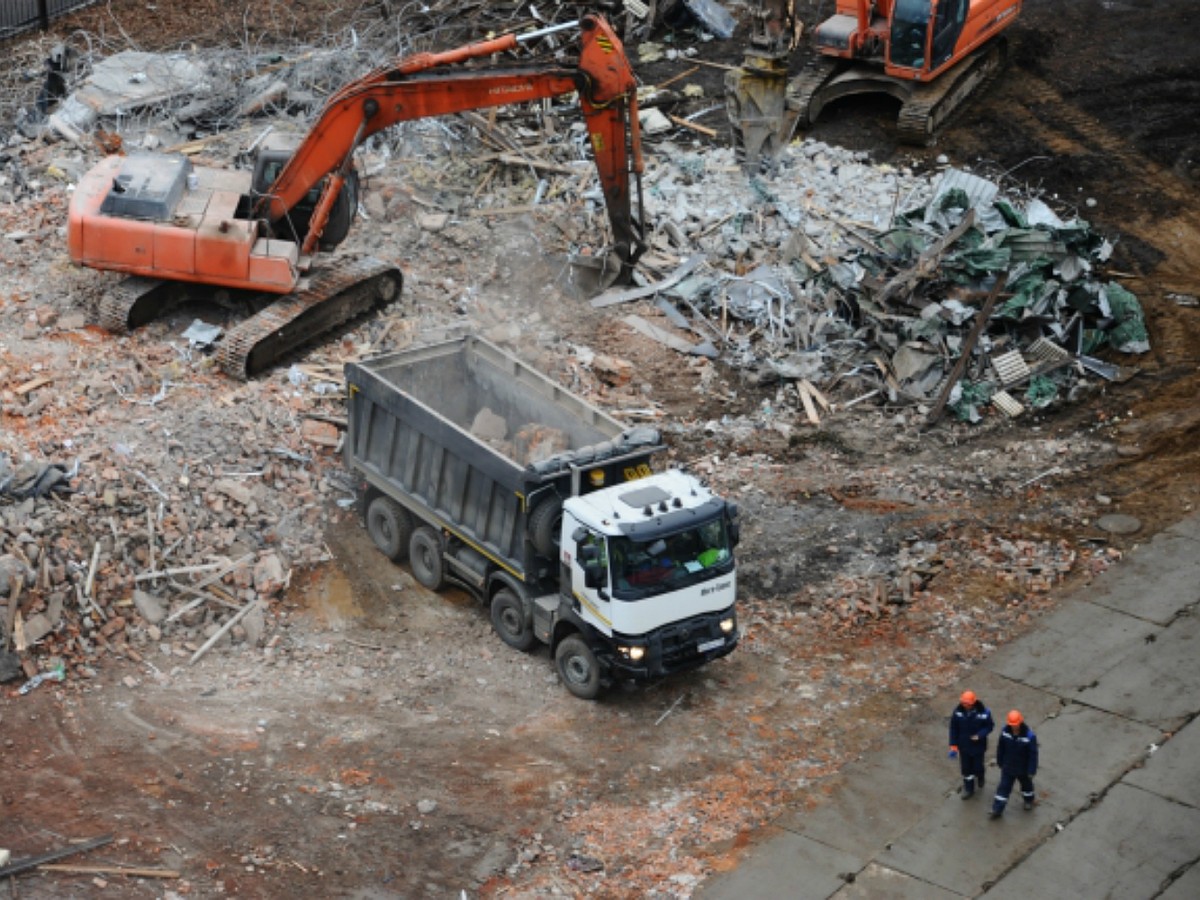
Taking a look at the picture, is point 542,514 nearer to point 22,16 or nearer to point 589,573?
point 589,573

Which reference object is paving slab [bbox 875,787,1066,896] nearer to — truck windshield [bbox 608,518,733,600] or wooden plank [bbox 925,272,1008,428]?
truck windshield [bbox 608,518,733,600]

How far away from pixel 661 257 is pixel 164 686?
1041cm

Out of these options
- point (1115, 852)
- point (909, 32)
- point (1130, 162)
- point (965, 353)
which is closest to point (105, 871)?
point (1115, 852)

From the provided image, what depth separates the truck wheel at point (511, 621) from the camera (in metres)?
17.7

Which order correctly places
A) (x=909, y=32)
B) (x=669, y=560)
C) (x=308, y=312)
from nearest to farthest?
1. (x=669, y=560)
2. (x=308, y=312)
3. (x=909, y=32)

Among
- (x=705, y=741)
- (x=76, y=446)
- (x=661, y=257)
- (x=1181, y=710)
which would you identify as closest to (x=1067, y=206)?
(x=661, y=257)

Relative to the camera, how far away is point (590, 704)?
17078 mm

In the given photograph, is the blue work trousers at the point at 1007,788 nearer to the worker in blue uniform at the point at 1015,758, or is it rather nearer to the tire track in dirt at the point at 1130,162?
the worker in blue uniform at the point at 1015,758

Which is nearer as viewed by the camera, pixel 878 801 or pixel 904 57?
pixel 878 801

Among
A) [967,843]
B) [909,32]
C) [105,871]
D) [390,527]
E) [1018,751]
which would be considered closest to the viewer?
[105,871]

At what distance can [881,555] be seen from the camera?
1944cm

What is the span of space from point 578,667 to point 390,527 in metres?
3.15

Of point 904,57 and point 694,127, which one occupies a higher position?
point 904,57

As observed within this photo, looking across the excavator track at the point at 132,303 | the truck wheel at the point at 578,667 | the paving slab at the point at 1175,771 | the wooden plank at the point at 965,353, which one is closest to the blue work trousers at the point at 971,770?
the paving slab at the point at 1175,771
